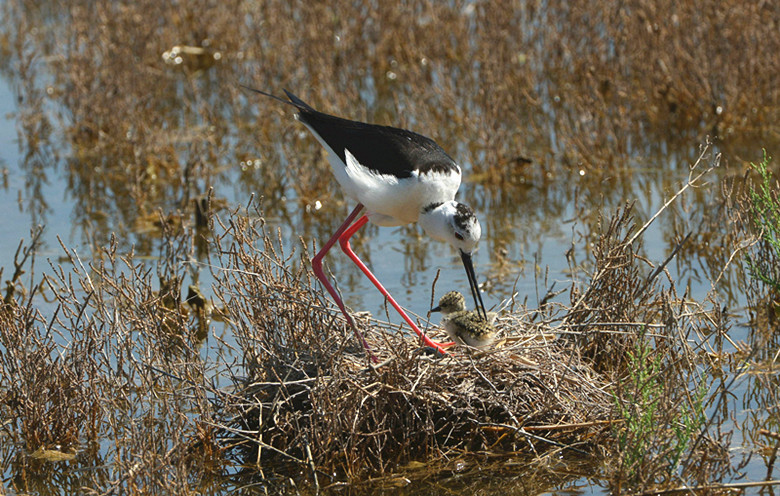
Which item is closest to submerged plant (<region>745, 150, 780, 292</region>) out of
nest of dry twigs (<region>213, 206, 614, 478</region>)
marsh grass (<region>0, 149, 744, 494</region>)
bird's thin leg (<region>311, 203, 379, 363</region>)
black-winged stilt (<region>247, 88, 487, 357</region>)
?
marsh grass (<region>0, 149, 744, 494</region>)

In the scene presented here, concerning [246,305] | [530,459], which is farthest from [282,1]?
[530,459]

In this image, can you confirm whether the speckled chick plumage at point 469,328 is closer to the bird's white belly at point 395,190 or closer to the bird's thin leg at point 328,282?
the bird's thin leg at point 328,282

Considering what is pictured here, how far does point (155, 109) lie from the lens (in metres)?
8.20

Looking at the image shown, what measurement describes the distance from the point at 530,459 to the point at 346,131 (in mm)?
1648

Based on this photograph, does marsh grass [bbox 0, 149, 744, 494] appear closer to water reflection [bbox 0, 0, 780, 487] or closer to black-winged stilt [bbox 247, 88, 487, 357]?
black-winged stilt [bbox 247, 88, 487, 357]

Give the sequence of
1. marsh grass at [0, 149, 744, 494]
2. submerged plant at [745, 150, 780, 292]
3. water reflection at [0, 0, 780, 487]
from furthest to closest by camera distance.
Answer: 1. water reflection at [0, 0, 780, 487]
2. submerged plant at [745, 150, 780, 292]
3. marsh grass at [0, 149, 744, 494]

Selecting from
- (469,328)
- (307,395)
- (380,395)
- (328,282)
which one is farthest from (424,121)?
(380,395)

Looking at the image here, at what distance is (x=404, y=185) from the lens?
448cm

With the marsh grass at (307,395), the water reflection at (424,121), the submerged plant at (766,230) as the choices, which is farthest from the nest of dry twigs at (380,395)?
the water reflection at (424,121)

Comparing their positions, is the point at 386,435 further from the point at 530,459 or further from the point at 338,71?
the point at 338,71

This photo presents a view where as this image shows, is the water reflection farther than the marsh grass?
Yes

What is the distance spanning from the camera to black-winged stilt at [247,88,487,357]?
445cm

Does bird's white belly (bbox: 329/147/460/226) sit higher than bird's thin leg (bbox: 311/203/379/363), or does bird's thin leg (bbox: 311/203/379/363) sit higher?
bird's white belly (bbox: 329/147/460/226)

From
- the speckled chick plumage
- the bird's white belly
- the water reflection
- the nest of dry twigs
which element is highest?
the water reflection
